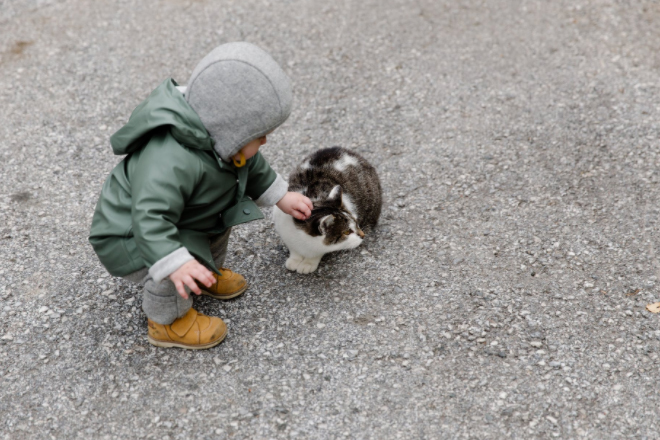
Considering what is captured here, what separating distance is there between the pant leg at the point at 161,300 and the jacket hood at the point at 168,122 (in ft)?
1.95

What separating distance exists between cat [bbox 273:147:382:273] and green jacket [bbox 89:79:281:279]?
460 millimetres

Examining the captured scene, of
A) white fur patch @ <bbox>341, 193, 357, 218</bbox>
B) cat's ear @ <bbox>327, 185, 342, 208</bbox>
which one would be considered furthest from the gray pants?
white fur patch @ <bbox>341, 193, 357, 218</bbox>

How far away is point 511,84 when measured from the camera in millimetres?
4891

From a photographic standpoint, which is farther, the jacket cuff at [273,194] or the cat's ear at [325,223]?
the cat's ear at [325,223]

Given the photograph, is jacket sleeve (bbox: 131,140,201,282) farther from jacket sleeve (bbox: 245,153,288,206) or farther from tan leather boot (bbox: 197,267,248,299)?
tan leather boot (bbox: 197,267,248,299)

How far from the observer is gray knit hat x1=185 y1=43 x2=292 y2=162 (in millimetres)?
2359

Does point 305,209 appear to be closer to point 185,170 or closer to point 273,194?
point 273,194

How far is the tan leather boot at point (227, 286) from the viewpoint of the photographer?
3.12 m

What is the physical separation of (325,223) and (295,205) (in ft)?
0.63

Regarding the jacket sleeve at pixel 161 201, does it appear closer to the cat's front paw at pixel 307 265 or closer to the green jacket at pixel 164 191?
the green jacket at pixel 164 191

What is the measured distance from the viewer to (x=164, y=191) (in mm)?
2344

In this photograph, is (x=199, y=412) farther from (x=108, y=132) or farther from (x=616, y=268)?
(x=108, y=132)

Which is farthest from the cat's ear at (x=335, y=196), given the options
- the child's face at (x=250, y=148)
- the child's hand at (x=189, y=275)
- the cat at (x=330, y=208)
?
the child's hand at (x=189, y=275)

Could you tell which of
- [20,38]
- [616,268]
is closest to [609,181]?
[616,268]
